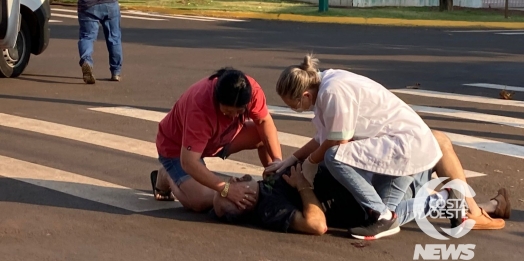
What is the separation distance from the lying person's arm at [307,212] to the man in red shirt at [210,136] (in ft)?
0.97

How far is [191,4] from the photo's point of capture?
2795 centimetres

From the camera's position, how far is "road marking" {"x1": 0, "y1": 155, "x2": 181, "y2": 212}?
636cm

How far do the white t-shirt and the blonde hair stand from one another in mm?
67

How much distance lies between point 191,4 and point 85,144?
20069mm

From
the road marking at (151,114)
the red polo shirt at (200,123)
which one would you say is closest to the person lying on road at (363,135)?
the red polo shirt at (200,123)

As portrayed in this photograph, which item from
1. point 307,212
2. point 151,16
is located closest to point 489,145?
point 307,212

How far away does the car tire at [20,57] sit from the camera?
1227cm

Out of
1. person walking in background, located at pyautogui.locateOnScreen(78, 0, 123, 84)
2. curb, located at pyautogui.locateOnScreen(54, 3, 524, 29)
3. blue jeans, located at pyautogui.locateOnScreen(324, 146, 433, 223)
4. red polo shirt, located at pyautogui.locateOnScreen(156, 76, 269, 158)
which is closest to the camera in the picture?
blue jeans, located at pyautogui.locateOnScreen(324, 146, 433, 223)

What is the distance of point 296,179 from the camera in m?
5.79

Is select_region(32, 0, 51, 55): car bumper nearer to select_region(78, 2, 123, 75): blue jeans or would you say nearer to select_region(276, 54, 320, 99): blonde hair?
select_region(78, 2, 123, 75): blue jeans

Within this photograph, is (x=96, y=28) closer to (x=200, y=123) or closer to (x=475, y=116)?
(x=475, y=116)

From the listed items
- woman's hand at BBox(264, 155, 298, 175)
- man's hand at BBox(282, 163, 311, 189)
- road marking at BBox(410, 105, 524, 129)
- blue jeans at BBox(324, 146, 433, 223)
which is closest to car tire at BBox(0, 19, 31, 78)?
road marking at BBox(410, 105, 524, 129)

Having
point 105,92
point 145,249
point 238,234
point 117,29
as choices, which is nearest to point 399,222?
point 238,234

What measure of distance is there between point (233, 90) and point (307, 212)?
0.86 metres
